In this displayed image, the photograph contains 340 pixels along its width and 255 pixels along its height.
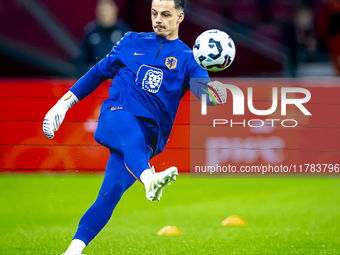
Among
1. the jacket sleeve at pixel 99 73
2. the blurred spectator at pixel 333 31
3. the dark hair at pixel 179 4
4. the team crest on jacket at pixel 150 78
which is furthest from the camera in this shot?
the blurred spectator at pixel 333 31

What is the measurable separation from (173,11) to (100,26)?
282 centimetres

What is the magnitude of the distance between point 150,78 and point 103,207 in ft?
3.03

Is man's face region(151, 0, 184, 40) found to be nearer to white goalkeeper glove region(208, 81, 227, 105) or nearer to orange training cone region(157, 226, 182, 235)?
white goalkeeper glove region(208, 81, 227, 105)

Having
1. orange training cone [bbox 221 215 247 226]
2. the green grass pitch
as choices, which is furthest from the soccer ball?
orange training cone [bbox 221 215 247 226]

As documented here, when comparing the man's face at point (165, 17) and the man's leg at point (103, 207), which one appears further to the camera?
the man's face at point (165, 17)

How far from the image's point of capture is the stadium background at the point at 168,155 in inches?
171

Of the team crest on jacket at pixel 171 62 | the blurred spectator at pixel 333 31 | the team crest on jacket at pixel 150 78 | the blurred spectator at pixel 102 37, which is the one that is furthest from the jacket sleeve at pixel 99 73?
the blurred spectator at pixel 333 31

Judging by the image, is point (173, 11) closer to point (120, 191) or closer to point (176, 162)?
point (120, 191)

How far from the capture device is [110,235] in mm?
4406

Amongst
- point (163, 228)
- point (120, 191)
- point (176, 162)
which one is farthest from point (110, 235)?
point (176, 162)

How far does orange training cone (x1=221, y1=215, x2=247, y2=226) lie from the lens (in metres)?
4.70

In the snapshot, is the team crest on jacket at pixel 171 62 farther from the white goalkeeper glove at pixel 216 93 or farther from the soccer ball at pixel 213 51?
the white goalkeeper glove at pixel 216 93

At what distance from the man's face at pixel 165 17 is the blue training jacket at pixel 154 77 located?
0.06 meters

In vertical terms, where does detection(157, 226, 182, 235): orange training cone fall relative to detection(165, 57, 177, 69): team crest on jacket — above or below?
below
